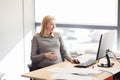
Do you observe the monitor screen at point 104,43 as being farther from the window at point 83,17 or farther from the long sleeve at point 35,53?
the window at point 83,17

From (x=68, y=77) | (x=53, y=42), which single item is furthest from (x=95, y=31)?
(x=68, y=77)

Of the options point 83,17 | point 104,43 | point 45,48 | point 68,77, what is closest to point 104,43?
point 104,43

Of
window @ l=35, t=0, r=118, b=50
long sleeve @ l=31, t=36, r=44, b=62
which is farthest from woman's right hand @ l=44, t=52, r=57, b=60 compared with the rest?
window @ l=35, t=0, r=118, b=50

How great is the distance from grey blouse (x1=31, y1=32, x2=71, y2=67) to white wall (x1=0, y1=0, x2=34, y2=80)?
93cm

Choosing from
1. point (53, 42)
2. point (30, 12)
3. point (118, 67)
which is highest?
point (30, 12)

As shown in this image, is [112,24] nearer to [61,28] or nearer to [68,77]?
[61,28]

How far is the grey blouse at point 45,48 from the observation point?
340 centimetres

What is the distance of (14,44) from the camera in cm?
443

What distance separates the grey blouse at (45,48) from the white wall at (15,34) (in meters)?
0.93

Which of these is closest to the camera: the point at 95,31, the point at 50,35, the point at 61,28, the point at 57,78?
the point at 57,78

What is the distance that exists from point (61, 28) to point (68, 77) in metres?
2.25

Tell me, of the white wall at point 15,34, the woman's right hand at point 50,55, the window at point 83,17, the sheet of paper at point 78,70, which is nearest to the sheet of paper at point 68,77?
the sheet of paper at point 78,70

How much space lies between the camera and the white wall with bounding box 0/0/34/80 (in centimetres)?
421

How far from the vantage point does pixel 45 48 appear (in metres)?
3.47
